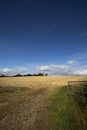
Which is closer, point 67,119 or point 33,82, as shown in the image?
point 67,119

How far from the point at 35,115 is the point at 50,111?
1.40 meters

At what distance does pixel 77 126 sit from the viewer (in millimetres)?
8180

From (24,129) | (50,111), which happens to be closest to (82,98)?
(50,111)

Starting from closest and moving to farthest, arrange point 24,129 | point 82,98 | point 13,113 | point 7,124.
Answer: point 24,129 < point 7,124 < point 13,113 < point 82,98

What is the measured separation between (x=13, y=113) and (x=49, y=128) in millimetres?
3221

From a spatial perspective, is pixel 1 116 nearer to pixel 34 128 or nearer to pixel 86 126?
pixel 34 128

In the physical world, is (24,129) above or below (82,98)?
below

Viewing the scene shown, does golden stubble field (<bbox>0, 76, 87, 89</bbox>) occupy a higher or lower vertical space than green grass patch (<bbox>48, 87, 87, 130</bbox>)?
higher

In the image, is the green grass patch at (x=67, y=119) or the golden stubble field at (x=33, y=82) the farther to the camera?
the golden stubble field at (x=33, y=82)

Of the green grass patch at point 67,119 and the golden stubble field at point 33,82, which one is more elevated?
the golden stubble field at point 33,82

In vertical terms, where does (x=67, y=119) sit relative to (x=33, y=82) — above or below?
below

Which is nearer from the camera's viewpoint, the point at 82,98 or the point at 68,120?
the point at 68,120

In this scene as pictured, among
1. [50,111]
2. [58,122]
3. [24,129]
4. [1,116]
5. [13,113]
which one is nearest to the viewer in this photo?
[24,129]

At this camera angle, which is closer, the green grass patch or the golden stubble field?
the green grass patch
